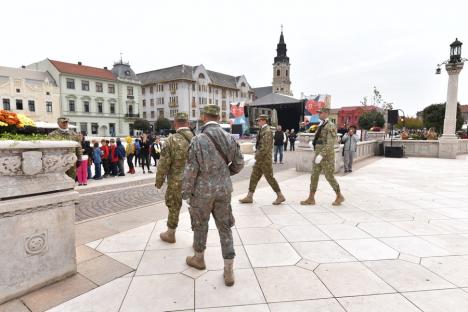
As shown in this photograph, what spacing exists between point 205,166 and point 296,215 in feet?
10.1

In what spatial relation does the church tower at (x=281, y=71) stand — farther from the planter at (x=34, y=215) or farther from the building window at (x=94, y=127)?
the planter at (x=34, y=215)

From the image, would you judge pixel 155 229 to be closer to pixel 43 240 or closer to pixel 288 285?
pixel 43 240

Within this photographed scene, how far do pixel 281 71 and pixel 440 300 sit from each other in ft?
291

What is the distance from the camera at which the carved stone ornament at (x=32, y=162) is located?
252cm

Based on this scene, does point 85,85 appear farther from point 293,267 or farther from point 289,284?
point 289,284

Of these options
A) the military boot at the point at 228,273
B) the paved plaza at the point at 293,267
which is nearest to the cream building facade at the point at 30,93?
the paved plaza at the point at 293,267

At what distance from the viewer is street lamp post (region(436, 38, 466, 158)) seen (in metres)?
15.6

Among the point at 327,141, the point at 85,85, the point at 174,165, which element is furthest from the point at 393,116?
the point at 85,85

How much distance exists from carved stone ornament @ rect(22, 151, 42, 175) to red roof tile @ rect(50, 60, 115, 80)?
51.9 m

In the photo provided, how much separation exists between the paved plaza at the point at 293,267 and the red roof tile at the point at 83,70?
51370 mm

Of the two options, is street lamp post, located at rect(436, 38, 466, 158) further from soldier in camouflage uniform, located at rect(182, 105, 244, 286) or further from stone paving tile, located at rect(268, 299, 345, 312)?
soldier in camouflage uniform, located at rect(182, 105, 244, 286)

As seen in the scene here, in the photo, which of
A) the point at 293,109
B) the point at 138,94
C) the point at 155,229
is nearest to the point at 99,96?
the point at 138,94

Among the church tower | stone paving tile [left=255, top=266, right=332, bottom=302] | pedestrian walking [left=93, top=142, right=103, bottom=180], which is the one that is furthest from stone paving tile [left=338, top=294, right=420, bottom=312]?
the church tower

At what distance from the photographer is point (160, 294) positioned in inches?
108
